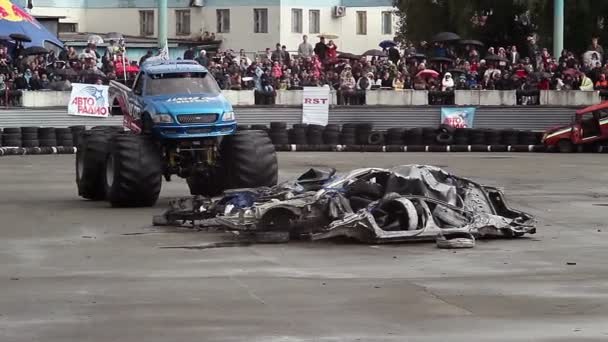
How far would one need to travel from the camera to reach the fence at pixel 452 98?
39250 millimetres

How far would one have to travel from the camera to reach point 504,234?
17.1m

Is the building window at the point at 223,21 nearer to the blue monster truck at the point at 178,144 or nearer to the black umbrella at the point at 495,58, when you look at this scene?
the black umbrella at the point at 495,58

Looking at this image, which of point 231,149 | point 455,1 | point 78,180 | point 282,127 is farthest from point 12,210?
point 455,1

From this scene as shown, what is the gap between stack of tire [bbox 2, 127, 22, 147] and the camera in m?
36.2

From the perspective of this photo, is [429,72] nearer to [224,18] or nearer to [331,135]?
[331,135]

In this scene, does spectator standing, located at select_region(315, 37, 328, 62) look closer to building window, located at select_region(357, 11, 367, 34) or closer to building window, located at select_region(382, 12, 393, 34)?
building window, located at select_region(357, 11, 367, 34)

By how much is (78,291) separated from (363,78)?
94.2ft

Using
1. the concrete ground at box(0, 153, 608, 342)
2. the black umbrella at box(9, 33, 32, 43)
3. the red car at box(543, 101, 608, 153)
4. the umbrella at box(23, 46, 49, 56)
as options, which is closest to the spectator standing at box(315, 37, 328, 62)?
the umbrella at box(23, 46, 49, 56)

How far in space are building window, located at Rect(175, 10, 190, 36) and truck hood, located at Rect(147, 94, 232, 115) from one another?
180 feet

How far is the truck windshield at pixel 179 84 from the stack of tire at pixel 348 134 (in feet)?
54.7

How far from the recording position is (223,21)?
248 feet

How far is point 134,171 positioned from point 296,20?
55.7 meters

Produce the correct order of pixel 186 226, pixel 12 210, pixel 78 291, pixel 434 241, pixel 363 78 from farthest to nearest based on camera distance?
pixel 363 78, pixel 12 210, pixel 186 226, pixel 434 241, pixel 78 291

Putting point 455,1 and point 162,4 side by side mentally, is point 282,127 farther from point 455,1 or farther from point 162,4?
point 455,1
